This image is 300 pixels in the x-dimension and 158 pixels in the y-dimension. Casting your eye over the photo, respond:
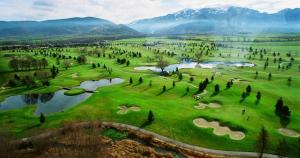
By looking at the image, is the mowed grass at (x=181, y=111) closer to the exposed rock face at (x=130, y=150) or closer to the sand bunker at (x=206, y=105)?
the sand bunker at (x=206, y=105)

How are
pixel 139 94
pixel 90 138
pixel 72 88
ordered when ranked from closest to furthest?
pixel 90 138 → pixel 139 94 → pixel 72 88

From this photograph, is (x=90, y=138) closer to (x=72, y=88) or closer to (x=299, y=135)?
(x=299, y=135)

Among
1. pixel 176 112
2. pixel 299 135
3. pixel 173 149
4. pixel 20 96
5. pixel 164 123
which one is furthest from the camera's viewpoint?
pixel 20 96

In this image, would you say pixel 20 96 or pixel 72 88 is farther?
pixel 72 88

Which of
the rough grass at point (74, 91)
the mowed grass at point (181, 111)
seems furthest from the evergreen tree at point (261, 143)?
the rough grass at point (74, 91)

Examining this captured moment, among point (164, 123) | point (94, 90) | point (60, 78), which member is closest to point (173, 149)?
point (164, 123)

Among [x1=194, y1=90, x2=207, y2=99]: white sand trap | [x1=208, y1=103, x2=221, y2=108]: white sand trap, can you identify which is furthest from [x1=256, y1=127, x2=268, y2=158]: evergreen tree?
[x1=194, y1=90, x2=207, y2=99]: white sand trap

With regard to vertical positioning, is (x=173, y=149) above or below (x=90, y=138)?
below

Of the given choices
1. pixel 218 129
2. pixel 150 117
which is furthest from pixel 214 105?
pixel 150 117

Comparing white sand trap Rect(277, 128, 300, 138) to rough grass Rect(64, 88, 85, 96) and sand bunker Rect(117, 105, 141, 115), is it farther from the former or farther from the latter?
rough grass Rect(64, 88, 85, 96)
